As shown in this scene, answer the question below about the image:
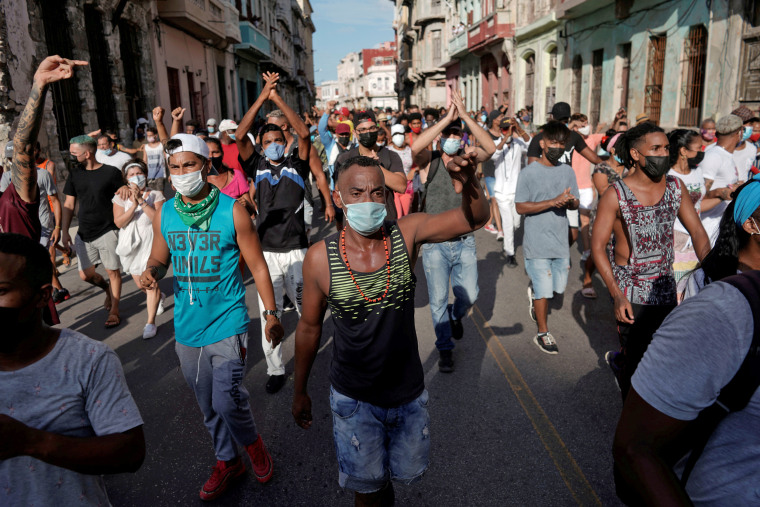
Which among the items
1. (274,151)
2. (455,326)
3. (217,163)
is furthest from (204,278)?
(217,163)

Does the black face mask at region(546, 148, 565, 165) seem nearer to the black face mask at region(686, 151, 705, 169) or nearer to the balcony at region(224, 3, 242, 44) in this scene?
the black face mask at region(686, 151, 705, 169)

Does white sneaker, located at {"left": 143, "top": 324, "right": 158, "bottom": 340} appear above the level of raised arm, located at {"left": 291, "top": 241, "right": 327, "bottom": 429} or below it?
below

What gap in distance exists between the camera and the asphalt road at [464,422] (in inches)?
121

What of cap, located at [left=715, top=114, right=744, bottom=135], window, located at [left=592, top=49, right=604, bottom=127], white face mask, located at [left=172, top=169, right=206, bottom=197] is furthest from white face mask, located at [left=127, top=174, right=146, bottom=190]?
window, located at [left=592, top=49, right=604, bottom=127]

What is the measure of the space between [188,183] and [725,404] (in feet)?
8.72

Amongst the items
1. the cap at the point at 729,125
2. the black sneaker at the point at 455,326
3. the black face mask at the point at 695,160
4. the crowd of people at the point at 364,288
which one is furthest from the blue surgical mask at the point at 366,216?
the cap at the point at 729,125

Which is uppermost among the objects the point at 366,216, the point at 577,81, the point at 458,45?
the point at 458,45

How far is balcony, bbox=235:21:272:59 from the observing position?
83.3 feet

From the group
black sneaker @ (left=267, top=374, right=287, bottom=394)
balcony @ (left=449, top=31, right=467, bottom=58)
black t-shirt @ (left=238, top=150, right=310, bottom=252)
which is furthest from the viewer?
balcony @ (left=449, top=31, right=467, bottom=58)

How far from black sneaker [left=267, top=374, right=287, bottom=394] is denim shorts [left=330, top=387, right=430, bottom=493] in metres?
1.92

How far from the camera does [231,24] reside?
22609 mm

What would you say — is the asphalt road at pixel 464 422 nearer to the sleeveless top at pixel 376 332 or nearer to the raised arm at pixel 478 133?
the sleeveless top at pixel 376 332

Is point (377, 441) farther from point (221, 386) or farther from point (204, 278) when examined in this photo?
point (204, 278)

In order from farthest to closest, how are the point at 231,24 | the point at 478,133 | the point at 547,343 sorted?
the point at 231,24 → the point at 547,343 → the point at 478,133
